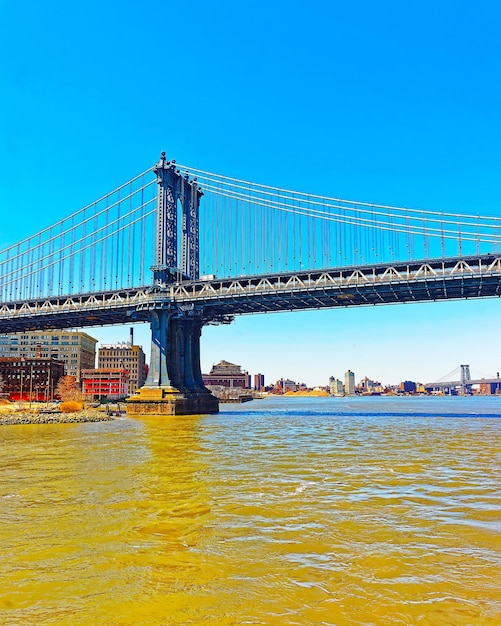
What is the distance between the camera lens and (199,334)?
79.3m

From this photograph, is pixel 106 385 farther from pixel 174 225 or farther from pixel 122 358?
pixel 174 225

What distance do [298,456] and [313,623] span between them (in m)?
18.5

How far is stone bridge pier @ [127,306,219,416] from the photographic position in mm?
66312

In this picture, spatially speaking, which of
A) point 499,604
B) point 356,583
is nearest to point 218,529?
point 356,583

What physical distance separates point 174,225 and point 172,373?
746 inches

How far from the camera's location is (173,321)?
7225 centimetres

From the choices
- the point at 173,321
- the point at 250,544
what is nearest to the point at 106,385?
the point at 173,321

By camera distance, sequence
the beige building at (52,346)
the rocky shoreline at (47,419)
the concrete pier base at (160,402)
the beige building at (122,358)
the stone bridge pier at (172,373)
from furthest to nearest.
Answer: the beige building at (122,358) → the beige building at (52,346) → the stone bridge pier at (172,373) → the concrete pier base at (160,402) → the rocky shoreline at (47,419)

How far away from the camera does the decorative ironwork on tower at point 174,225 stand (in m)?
70.4

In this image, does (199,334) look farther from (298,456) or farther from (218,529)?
(218,529)

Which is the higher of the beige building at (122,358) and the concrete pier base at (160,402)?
the beige building at (122,358)

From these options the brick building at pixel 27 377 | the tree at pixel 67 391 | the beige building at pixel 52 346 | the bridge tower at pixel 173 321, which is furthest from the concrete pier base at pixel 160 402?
the beige building at pixel 52 346

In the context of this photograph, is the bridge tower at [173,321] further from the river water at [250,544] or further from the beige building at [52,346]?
the beige building at [52,346]

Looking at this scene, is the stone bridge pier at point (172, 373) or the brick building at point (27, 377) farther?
the brick building at point (27, 377)
